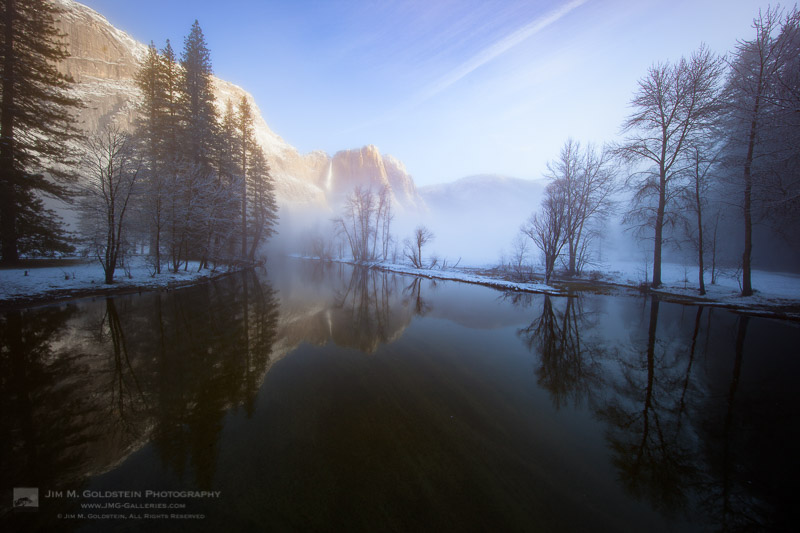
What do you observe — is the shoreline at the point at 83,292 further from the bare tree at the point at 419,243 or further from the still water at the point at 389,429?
the bare tree at the point at 419,243

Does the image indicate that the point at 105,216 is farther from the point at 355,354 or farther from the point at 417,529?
the point at 417,529

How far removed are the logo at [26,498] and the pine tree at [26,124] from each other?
59.2ft

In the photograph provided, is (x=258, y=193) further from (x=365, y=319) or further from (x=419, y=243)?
(x=365, y=319)

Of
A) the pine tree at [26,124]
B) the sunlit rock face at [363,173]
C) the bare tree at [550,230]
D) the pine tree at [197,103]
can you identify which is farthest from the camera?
the sunlit rock face at [363,173]

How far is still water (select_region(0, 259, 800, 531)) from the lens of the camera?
2.53m

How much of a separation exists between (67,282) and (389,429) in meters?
16.3

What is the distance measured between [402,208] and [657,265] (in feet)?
365

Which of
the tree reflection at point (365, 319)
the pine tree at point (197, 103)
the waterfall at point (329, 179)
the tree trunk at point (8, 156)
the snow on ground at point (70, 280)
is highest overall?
the waterfall at point (329, 179)

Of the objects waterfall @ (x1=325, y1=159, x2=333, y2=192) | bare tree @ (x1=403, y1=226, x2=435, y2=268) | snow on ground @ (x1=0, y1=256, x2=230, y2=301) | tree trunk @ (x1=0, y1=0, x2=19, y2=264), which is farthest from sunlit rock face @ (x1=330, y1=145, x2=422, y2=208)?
snow on ground @ (x1=0, y1=256, x2=230, y2=301)

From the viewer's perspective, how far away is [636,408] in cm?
441

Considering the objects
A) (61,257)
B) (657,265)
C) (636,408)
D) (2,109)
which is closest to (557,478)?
(636,408)

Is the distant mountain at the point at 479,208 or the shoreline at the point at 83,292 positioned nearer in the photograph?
the shoreline at the point at 83,292

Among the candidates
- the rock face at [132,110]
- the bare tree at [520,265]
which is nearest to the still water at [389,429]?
the bare tree at [520,265]

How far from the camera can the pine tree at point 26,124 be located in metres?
12.4
